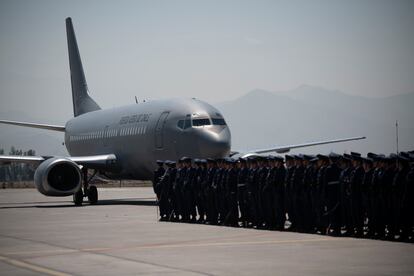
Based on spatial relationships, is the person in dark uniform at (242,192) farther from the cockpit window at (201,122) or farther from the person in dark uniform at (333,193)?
the cockpit window at (201,122)

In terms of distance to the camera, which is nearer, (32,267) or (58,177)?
(32,267)

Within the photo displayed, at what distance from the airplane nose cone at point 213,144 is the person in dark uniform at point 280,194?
10.7 m

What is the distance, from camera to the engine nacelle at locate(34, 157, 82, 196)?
32844mm

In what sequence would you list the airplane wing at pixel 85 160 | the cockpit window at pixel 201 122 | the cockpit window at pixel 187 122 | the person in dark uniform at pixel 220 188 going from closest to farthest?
the person in dark uniform at pixel 220 188 → the cockpit window at pixel 201 122 → the cockpit window at pixel 187 122 → the airplane wing at pixel 85 160

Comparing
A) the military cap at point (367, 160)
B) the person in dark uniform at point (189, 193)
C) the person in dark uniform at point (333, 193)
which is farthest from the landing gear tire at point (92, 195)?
the military cap at point (367, 160)

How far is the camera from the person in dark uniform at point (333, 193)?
17.8 metres

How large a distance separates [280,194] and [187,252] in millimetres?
5456

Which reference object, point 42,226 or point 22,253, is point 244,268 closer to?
point 22,253

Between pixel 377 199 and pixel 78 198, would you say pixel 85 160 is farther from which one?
pixel 377 199

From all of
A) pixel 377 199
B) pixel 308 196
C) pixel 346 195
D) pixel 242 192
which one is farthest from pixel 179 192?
pixel 377 199

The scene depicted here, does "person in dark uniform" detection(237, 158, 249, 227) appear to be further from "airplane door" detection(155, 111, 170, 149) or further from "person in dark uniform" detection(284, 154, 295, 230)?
"airplane door" detection(155, 111, 170, 149)

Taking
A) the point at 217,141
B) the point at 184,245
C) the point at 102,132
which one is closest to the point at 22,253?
the point at 184,245

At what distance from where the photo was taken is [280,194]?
19547mm

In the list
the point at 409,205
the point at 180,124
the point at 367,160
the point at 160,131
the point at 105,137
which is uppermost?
the point at 180,124
